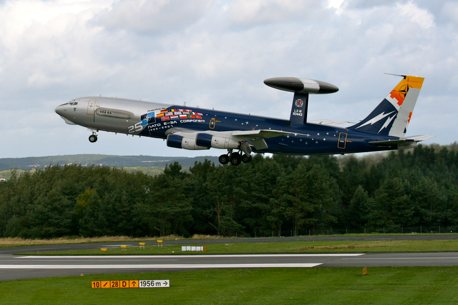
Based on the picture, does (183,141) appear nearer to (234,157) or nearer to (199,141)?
(199,141)

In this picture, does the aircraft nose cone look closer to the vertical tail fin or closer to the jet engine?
the jet engine

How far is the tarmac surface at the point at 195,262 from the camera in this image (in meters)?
66.2

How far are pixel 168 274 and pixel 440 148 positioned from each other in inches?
4066

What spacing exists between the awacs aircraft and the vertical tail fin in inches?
3.4

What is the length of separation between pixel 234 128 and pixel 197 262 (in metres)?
11.6

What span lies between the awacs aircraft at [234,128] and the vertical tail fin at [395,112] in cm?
9

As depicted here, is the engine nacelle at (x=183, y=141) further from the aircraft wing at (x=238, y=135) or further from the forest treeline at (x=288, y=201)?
the forest treeline at (x=288, y=201)

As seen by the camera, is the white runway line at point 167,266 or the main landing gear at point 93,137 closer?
the white runway line at point 167,266

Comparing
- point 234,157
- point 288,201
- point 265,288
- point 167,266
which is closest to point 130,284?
point 265,288

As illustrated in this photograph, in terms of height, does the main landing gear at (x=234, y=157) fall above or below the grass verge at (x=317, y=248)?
above

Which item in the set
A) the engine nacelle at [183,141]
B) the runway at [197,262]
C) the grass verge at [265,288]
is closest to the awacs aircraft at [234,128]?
the engine nacelle at [183,141]

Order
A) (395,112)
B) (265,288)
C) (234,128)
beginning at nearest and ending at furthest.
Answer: (265,288) < (234,128) < (395,112)

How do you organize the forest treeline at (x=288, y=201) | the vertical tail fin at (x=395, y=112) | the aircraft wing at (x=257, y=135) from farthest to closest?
the forest treeline at (x=288, y=201) → the vertical tail fin at (x=395, y=112) → the aircraft wing at (x=257, y=135)

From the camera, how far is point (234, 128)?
72.1 metres
